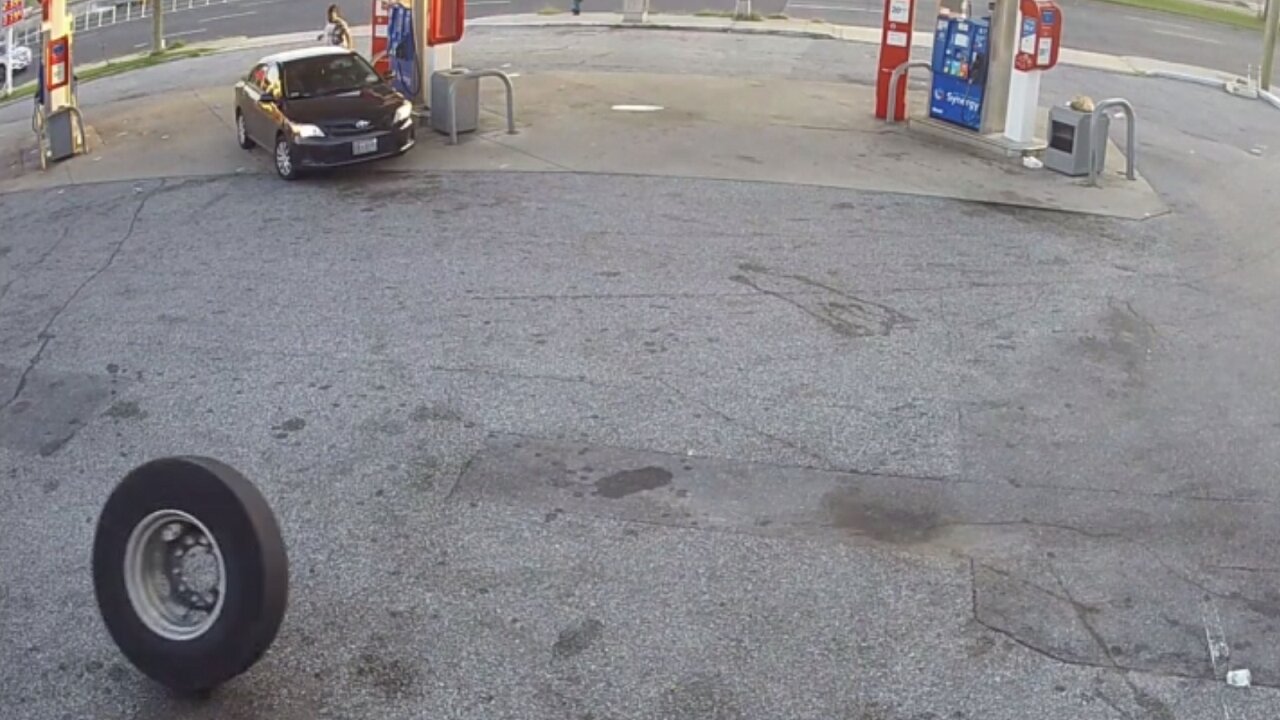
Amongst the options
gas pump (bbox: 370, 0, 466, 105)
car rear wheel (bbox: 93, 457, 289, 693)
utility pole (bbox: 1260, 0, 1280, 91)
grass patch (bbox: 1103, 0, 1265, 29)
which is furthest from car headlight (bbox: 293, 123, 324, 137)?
grass patch (bbox: 1103, 0, 1265, 29)

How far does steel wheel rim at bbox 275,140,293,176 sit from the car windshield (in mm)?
872

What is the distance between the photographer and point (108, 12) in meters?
53.6

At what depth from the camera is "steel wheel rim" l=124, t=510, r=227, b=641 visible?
6.23 m

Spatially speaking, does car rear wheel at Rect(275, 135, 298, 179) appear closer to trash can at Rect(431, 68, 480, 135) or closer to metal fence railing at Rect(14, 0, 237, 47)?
trash can at Rect(431, 68, 480, 135)

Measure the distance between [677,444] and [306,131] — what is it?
30.9ft

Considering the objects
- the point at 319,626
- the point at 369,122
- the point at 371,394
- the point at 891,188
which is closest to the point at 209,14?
the point at 369,122

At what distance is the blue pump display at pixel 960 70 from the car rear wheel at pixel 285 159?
877cm

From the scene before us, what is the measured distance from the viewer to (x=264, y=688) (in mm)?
6500

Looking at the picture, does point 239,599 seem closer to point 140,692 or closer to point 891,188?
point 140,692

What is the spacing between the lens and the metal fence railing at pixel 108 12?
50.4 meters

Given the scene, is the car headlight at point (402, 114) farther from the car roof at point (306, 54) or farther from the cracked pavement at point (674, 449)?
the cracked pavement at point (674, 449)

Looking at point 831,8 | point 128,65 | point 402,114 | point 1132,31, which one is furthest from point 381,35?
point 1132,31

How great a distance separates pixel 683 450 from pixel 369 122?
957 cm

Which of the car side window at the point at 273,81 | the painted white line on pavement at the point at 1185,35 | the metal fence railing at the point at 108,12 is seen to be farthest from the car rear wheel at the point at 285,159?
the metal fence railing at the point at 108,12
